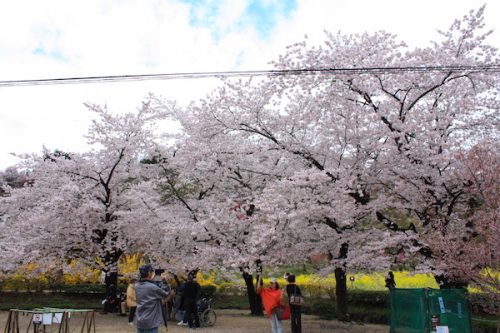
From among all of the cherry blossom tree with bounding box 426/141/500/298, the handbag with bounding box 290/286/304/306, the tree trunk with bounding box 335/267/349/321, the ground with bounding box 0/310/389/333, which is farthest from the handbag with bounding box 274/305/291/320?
the tree trunk with bounding box 335/267/349/321

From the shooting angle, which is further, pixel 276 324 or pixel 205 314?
pixel 205 314

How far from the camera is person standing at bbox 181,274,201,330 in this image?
11.8 meters

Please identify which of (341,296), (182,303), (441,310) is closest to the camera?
(441,310)

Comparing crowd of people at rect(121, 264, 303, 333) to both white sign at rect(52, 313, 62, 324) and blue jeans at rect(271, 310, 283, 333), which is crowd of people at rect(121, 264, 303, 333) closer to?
blue jeans at rect(271, 310, 283, 333)

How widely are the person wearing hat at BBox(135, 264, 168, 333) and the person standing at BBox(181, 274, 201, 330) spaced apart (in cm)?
622

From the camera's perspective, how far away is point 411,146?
439 inches

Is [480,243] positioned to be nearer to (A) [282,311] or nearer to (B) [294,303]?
(B) [294,303]

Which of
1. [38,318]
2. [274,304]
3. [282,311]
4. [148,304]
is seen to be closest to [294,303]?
[282,311]

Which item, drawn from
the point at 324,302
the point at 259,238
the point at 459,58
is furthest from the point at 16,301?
the point at 459,58

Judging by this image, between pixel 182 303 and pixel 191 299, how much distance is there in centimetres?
78

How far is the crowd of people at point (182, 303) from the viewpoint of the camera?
5.57m

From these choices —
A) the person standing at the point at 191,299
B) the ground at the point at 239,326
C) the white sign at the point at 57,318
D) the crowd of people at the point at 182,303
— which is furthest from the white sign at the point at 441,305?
the white sign at the point at 57,318

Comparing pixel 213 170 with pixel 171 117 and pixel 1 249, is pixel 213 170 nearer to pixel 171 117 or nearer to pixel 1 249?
pixel 171 117

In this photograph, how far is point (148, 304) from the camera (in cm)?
557
